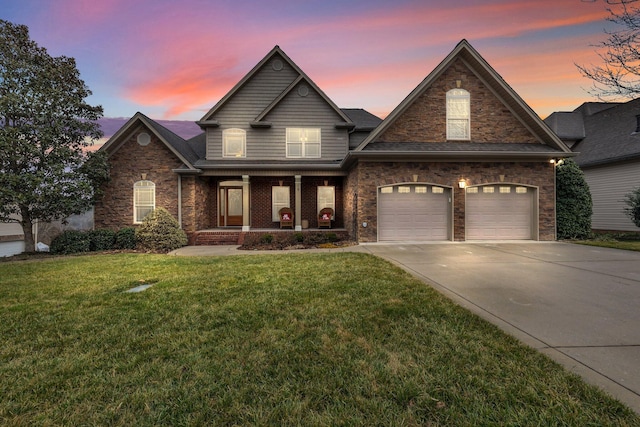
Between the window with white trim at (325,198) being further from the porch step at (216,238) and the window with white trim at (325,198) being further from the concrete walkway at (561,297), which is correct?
the concrete walkway at (561,297)

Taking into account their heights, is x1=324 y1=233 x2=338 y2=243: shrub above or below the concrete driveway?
above

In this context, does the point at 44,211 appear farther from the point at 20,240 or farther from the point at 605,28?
the point at 605,28

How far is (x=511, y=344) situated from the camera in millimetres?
3027

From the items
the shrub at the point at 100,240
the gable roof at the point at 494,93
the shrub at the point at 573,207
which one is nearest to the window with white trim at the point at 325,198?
the gable roof at the point at 494,93

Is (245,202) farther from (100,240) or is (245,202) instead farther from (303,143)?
(100,240)

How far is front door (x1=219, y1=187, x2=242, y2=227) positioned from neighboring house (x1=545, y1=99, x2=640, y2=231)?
67.1 feet

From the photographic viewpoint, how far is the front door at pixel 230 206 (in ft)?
51.0

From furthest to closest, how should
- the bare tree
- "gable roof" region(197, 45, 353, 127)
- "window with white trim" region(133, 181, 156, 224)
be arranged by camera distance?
"gable roof" region(197, 45, 353, 127)
"window with white trim" region(133, 181, 156, 224)
the bare tree

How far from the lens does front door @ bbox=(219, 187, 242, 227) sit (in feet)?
51.0

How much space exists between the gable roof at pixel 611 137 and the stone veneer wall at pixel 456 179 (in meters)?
6.84

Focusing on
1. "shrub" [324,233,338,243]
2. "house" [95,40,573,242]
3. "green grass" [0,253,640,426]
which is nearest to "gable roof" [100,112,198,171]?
"house" [95,40,573,242]

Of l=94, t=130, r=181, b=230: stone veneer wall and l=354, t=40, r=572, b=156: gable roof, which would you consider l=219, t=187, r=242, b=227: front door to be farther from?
l=354, t=40, r=572, b=156: gable roof

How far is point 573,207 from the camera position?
1190 cm

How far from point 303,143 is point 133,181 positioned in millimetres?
8486
